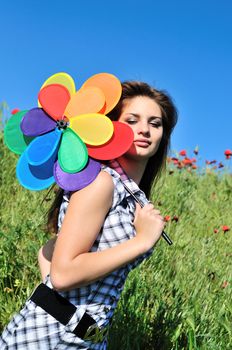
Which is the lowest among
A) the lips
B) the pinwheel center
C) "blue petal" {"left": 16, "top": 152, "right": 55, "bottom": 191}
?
"blue petal" {"left": 16, "top": 152, "right": 55, "bottom": 191}

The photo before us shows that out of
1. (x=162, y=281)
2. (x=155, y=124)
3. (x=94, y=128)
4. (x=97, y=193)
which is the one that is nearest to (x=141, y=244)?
(x=97, y=193)

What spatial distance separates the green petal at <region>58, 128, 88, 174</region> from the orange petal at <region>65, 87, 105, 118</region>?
0.08 m

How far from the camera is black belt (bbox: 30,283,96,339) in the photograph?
6.08ft

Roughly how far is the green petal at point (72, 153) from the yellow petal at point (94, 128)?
0.03 meters

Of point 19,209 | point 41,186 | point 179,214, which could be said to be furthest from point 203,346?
point 179,214

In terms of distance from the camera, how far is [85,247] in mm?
1754

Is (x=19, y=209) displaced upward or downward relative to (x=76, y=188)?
upward

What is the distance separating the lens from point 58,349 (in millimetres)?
1884

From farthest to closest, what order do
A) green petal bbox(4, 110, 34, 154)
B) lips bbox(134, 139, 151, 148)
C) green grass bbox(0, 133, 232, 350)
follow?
1. green grass bbox(0, 133, 232, 350)
2. green petal bbox(4, 110, 34, 154)
3. lips bbox(134, 139, 151, 148)

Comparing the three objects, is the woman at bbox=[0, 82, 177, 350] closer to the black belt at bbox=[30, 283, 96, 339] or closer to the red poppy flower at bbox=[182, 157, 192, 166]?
the black belt at bbox=[30, 283, 96, 339]

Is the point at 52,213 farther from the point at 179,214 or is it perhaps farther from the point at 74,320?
the point at 179,214

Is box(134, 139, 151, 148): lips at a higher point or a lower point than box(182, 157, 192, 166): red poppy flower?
lower

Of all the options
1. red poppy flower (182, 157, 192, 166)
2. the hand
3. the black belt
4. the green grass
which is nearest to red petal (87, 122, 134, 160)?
the hand

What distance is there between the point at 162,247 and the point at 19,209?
1.05m
